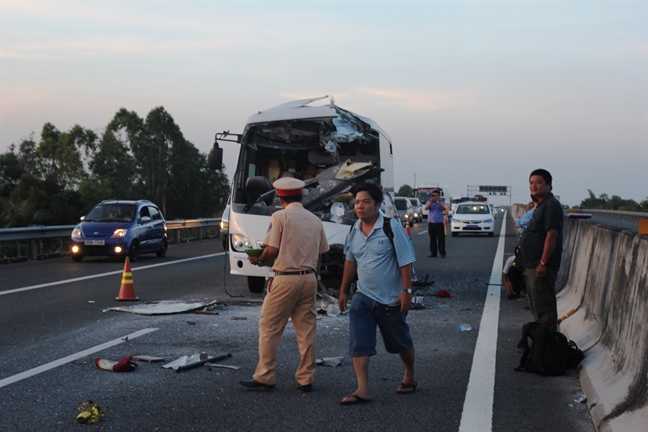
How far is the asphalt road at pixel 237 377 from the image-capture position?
19.6ft

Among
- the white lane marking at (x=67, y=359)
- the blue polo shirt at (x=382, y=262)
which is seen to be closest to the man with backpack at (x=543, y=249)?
the blue polo shirt at (x=382, y=262)

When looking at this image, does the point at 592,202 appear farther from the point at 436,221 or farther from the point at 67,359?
the point at 67,359

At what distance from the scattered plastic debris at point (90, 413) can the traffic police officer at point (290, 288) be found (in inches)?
50.4

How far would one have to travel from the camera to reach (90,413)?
19.4 feet

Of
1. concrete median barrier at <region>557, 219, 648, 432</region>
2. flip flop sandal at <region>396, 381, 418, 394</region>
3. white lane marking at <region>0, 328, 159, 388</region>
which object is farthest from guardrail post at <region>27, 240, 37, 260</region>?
flip flop sandal at <region>396, 381, 418, 394</region>

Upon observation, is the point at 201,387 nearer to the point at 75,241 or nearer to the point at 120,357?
the point at 120,357

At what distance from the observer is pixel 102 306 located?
12586mm

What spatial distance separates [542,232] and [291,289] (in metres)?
2.86

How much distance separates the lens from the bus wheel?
1455cm

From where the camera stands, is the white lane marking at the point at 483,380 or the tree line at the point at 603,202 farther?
the tree line at the point at 603,202

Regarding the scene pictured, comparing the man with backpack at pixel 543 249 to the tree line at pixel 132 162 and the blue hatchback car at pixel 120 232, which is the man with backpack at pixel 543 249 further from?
the tree line at pixel 132 162

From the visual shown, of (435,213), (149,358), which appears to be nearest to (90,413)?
(149,358)

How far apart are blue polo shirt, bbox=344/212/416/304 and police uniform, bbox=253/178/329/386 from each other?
51 centimetres

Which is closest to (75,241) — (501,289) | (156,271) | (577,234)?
(156,271)
